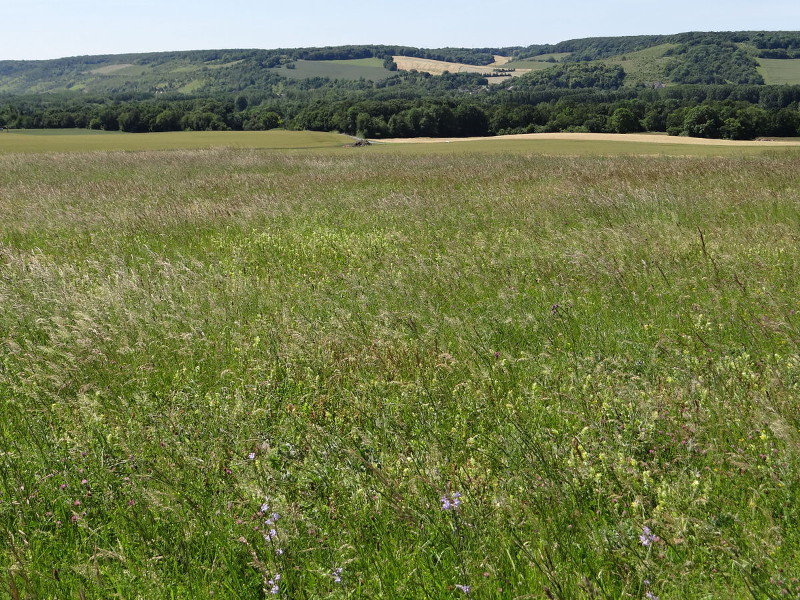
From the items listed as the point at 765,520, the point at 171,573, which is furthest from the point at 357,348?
the point at 765,520

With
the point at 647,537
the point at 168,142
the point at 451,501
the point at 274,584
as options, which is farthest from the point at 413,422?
the point at 168,142

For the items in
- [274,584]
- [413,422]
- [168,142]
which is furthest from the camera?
[168,142]

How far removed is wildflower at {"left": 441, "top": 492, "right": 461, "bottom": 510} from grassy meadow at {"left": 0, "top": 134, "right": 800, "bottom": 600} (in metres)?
0.04

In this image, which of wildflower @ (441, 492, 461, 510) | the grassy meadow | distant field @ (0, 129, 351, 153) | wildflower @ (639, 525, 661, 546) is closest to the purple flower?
the grassy meadow

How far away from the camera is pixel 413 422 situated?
12.0 ft

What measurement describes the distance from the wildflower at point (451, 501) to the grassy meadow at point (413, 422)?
0.13 feet

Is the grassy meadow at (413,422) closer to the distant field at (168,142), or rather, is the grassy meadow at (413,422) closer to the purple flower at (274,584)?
the purple flower at (274,584)

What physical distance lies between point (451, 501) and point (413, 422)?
100cm

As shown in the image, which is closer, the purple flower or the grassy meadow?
the purple flower

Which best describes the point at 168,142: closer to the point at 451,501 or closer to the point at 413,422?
the point at 413,422

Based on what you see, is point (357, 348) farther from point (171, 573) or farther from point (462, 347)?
point (171, 573)

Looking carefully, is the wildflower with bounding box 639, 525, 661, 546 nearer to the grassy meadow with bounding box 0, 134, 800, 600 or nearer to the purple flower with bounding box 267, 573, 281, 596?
the grassy meadow with bounding box 0, 134, 800, 600

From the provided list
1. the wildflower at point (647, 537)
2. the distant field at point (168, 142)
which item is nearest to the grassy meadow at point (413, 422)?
the wildflower at point (647, 537)

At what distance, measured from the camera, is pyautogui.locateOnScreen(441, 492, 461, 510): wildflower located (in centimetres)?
253
